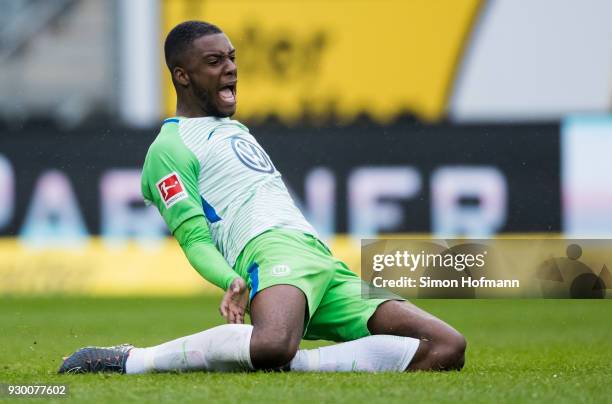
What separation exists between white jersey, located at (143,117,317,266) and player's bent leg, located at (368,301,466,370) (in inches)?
18.1

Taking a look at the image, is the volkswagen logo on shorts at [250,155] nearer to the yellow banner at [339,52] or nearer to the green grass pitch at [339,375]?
the green grass pitch at [339,375]

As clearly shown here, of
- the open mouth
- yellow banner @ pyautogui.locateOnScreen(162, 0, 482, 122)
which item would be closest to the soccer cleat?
the open mouth

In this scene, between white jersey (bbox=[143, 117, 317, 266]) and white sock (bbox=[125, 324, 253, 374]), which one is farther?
white jersey (bbox=[143, 117, 317, 266])

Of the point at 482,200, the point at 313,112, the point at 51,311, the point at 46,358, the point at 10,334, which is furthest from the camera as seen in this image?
the point at 313,112

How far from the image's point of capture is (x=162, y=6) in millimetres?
15336

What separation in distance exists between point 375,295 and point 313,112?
9843mm

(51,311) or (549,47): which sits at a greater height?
(549,47)

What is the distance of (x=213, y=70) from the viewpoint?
215 inches

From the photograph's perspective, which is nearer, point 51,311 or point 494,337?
point 494,337

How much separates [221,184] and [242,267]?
1.23 feet

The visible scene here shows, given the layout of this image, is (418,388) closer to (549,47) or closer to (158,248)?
(158,248)

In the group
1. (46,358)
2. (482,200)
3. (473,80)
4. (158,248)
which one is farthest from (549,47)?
(46,358)

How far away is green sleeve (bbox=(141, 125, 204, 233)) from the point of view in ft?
17.0

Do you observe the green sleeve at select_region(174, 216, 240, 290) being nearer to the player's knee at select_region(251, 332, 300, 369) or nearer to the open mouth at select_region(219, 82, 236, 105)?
the player's knee at select_region(251, 332, 300, 369)
